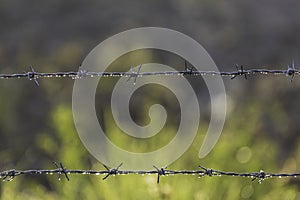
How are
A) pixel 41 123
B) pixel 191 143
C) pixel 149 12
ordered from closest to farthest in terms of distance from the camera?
pixel 191 143 < pixel 41 123 < pixel 149 12

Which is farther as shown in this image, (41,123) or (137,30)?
(137,30)

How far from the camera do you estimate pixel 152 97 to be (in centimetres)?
879

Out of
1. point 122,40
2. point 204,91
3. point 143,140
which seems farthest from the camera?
point 122,40

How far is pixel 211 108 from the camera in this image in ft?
27.4

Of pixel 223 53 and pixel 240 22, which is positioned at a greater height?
pixel 240 22

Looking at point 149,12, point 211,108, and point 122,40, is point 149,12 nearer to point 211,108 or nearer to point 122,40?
point 122,40

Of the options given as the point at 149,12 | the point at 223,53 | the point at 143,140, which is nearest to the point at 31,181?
the point at 143,140

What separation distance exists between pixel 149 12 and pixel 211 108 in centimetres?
473

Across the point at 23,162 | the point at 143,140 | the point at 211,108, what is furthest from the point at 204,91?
the point at 23,162

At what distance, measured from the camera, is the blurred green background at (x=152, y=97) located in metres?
4.47

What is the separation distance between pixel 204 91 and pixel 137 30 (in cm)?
273

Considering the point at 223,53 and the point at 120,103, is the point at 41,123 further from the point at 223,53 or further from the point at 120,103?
the point at 223,53

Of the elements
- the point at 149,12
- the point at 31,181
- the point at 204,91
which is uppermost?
the point at 149,12

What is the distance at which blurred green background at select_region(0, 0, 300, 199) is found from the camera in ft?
14.7
